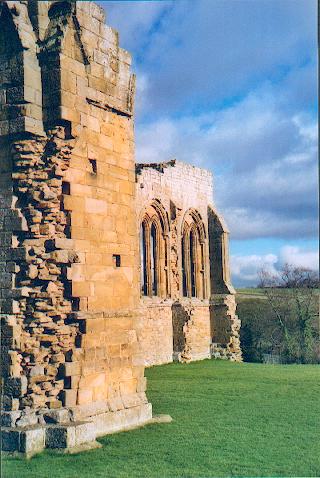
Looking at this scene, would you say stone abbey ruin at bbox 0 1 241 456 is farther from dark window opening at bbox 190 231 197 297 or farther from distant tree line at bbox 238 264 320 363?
distant tree line at bbox 238 264 320 363

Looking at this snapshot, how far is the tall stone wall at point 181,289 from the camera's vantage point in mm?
19547

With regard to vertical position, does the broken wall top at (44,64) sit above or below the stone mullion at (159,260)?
above

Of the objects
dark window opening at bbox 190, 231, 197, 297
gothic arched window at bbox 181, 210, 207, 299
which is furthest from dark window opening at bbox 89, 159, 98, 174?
dark window opening at bbox 190, 231, 197, 297

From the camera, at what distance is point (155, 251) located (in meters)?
20.5

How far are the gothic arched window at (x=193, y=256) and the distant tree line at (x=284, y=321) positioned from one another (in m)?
4.43

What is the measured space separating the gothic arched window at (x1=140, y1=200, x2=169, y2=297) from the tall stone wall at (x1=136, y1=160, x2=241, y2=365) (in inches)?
4.8

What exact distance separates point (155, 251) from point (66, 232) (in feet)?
41.3

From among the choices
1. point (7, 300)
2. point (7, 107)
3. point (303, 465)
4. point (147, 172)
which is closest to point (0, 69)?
point (7, 107)

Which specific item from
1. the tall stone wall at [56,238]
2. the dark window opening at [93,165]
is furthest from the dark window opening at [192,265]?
the dark window opening at [93,165]

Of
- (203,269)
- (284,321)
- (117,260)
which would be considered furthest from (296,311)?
(117,260)

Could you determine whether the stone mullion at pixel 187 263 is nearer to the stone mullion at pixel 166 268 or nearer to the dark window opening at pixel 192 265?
the dark window opening at pixel 192 265

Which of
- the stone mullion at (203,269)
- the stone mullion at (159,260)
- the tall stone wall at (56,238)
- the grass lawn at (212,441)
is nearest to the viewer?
the grass lawn at (212,441)

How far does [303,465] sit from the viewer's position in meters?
6.97

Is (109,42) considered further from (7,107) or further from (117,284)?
(117,284)
